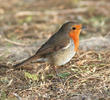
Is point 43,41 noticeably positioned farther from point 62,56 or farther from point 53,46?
point 62,56

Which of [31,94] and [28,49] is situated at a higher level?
[28,49]

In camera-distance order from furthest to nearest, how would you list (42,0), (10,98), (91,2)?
(42,0) < (91,2) < (10,98)

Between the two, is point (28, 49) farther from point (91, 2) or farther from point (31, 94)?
point (91, 2)

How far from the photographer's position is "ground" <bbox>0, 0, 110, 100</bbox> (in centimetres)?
446

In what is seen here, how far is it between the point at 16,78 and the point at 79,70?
1.06m

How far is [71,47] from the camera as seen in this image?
512 cm

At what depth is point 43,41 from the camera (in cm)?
714

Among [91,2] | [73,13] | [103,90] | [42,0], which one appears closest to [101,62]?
[103,90]

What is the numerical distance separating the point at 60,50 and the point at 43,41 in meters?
2.08

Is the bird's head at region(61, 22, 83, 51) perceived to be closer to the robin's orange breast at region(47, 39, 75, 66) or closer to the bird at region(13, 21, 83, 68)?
the bird at region(13, 21, 83, 68)

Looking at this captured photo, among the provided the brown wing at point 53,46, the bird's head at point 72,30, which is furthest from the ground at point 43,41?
the bird's head at point 72,30

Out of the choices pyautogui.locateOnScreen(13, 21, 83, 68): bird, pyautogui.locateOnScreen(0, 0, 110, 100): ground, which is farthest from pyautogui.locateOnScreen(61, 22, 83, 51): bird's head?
pyautogui.locateOnScreen(0, 0, 110, 100): ground

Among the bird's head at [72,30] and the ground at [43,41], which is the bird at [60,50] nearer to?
the bird's head at [72,30]

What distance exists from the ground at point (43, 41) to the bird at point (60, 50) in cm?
21
